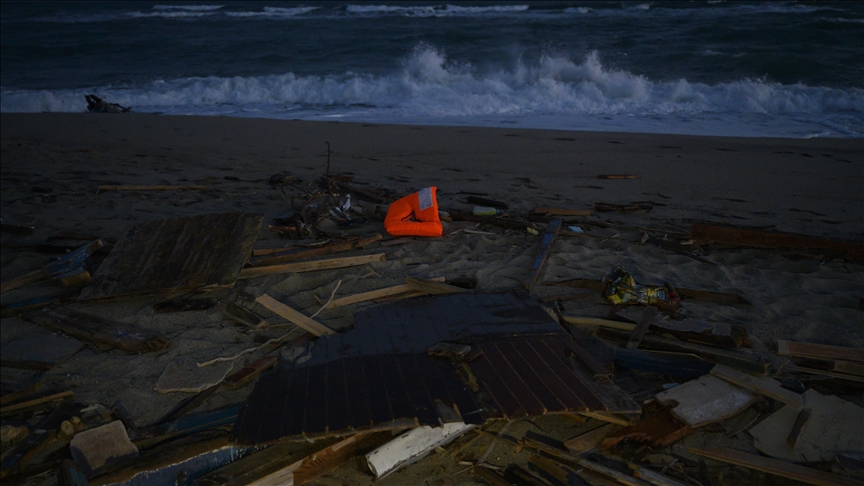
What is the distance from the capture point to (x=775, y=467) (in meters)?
2.88

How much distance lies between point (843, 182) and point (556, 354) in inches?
276

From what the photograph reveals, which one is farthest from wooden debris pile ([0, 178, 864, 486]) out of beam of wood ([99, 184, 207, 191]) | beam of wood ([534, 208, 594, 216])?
beam of wood ([99, 184, 207, 191])

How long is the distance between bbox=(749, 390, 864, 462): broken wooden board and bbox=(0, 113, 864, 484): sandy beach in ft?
1.67

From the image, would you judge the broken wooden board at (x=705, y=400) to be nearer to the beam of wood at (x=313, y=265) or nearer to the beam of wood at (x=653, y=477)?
the beam of wood at (x=653, y=477)

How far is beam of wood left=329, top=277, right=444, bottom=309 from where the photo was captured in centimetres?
456

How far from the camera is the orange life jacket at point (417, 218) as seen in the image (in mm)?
5918

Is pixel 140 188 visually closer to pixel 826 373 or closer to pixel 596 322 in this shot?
pixel 596 322

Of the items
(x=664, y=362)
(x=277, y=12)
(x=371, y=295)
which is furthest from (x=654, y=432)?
(x=277, y=12)

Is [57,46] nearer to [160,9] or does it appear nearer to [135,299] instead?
[160,9]

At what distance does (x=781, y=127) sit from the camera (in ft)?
39.2

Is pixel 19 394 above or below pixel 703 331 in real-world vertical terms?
below

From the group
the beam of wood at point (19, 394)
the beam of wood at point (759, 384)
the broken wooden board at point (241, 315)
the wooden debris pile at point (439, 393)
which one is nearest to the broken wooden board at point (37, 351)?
the wooden debris pile at point (439, 393)

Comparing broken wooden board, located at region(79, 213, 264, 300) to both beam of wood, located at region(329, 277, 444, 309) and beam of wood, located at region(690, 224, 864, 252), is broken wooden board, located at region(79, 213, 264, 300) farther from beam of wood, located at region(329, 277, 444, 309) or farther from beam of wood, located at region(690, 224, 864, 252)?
beam of wood, located at region(690, 224, 864, 252)

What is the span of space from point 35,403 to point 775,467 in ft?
13.7
